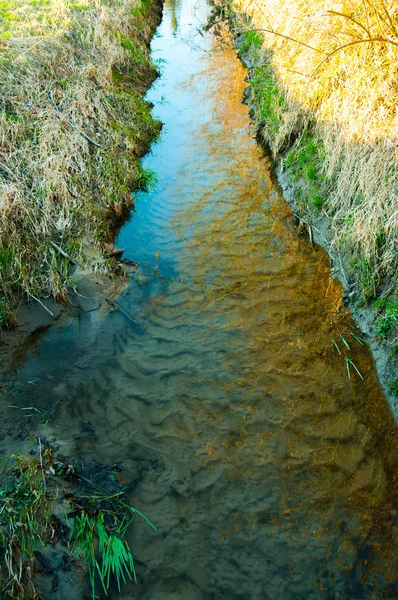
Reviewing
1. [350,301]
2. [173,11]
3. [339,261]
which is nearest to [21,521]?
[350,301]

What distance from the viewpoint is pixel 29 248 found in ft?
18.4

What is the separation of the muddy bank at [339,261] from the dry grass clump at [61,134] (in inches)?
94.4

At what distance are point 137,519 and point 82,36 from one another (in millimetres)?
10218

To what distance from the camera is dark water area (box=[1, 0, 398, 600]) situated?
3244mm

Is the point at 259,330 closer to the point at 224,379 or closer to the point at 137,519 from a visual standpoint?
the point at 224,379

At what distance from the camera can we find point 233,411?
4289 millimetres

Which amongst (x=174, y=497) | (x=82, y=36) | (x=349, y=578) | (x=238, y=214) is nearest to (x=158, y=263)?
(x=238, y=214)

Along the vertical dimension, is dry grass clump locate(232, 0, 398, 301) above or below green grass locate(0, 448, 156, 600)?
above

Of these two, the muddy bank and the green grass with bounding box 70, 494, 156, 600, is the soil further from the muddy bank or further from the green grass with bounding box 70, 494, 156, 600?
the green grass with bounding box 70, 494, 156, 600

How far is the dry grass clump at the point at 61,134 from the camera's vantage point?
5.63 m

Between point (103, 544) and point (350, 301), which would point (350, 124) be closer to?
point (350, 301)

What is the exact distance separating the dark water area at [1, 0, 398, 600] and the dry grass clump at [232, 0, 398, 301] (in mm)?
669

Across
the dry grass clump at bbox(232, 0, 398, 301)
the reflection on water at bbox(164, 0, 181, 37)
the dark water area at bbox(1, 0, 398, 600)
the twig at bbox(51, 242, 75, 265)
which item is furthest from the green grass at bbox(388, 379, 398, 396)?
the reflection on water at bbox(164, 0, 181, 37)

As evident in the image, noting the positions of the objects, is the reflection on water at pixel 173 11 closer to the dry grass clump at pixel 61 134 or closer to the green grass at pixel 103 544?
the dry grass clump at pixel 61 134
